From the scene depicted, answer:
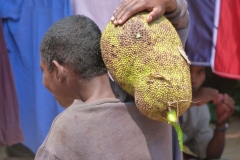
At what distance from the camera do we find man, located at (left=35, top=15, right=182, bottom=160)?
1.38 meters

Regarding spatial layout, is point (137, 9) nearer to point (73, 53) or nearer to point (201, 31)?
point (73, 53)

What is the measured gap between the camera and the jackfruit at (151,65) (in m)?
1.20

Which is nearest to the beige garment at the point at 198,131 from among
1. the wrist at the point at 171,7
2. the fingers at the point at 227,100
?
the fingers at the point at 227,100

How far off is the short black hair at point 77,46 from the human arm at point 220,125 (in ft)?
6.65

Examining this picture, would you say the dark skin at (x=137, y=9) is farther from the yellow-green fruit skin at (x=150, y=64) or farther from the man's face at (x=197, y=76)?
the man's face at (x=197, y=76)

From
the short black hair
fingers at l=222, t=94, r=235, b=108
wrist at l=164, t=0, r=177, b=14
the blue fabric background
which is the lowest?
fingers at l=222, t=94, r=235, b=108

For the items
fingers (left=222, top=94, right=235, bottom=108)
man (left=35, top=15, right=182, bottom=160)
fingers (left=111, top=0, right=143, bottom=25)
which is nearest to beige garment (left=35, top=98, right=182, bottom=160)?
man (left=35, top=15, right=182, bottom=160)

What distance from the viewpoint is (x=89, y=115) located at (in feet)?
4.57

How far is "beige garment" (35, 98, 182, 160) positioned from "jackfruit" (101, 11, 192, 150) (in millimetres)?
142

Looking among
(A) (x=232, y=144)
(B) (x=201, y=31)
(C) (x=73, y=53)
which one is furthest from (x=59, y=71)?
(A) (x=232, y=144)

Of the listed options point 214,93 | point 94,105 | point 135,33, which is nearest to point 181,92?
point 135,33

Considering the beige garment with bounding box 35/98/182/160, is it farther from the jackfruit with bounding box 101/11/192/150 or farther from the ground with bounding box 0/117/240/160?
the ground with bounding box 0/117/240/160

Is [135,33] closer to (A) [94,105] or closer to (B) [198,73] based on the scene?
(A) [94,105]

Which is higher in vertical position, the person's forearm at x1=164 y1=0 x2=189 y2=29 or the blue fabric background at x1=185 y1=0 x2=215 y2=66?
the person's forearm at x1=164 y1=0 x2=189 y2=29
